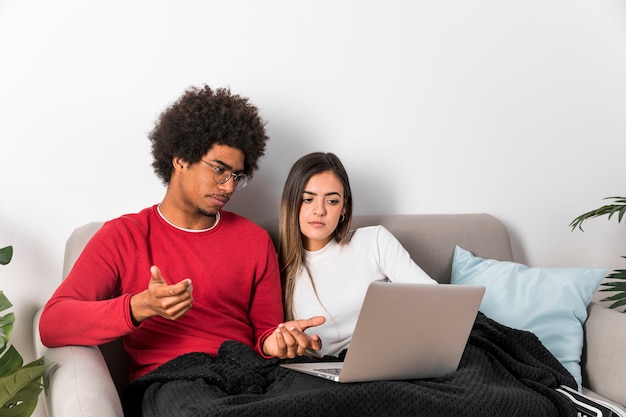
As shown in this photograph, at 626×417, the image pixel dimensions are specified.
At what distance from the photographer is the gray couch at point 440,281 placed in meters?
1.40

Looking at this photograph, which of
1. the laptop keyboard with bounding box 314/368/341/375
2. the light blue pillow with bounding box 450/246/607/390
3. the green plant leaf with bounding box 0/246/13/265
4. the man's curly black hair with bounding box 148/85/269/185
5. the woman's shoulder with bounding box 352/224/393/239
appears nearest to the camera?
the laptop keyboard with bounding box 314/368/341/375

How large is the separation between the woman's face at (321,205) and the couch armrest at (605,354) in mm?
825

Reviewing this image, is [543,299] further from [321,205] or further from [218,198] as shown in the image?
[218,198]

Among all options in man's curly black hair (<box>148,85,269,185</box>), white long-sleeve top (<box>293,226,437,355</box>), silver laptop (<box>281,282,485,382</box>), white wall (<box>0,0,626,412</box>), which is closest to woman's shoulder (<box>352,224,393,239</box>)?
white long-sleeve top (<box>293,226,437,355</box>)

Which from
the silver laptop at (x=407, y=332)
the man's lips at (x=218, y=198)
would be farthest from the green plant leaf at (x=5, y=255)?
the silver laptop at (x=407, y=332)

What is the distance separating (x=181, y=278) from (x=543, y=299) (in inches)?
43.1

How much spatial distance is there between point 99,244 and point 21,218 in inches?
17.6

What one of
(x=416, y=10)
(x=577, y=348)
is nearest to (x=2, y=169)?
(x=416, y=10)

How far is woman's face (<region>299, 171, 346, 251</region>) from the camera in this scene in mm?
2086

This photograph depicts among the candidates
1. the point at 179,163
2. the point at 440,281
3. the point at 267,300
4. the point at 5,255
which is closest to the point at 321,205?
the point at 267,300

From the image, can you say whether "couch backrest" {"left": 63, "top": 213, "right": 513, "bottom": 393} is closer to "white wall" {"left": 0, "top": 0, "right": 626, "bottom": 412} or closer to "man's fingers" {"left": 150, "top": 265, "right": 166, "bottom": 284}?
"white wall" {"left": 0, "top": 0, "right": 626, "bottom": 412}

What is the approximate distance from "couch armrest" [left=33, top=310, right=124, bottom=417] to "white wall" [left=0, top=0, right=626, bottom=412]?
2.00 ft

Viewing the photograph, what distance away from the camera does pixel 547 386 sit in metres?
1.76

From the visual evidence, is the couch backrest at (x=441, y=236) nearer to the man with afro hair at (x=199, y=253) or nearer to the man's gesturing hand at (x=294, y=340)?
the man with afro hair at (x=199, y=253)
